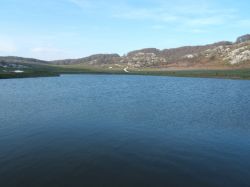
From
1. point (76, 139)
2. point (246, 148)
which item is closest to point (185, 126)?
point (246, 148)

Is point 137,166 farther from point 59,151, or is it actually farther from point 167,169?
point 59,151

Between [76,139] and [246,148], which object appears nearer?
[246,148]

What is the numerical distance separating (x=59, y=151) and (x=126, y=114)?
1930 centimetres

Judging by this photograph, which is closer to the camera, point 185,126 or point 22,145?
point 22,145

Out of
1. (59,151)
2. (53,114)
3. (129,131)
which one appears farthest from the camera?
(53,114)

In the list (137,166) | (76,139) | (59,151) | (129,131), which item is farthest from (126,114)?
(137,166)

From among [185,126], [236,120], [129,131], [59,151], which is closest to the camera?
[59,151]

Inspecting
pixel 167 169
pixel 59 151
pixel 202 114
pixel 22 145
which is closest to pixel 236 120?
pixel 202 114

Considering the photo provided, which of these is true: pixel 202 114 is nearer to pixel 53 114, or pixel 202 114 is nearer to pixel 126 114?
pixel 126 114

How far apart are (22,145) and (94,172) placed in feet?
31.9

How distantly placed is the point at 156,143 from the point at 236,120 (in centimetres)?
1671

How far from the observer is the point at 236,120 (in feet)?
134

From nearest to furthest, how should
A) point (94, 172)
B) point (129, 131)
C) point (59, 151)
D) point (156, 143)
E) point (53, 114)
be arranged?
point (94, 172)
point (59, 151)
point (156, 143)
point (129, 131)
point (53, 114)

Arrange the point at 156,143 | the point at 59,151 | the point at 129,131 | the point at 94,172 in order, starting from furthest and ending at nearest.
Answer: the point at 129,131 → the point at 156,143 → the point at 59,151 → the point at 94,172
